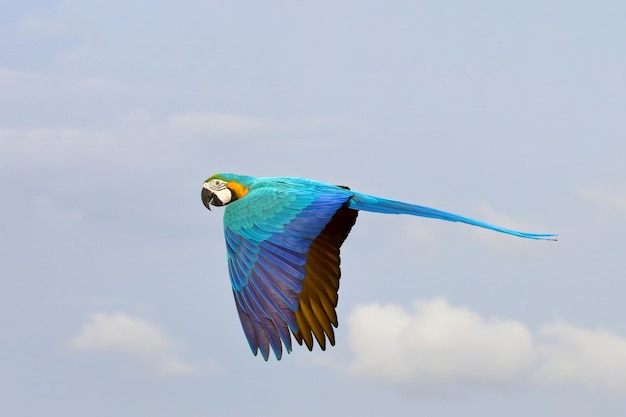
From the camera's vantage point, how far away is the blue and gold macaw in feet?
24.7

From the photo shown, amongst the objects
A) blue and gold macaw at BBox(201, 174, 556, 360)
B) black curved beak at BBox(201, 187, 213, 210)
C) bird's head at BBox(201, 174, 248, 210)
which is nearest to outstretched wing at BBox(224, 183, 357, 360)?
blue and gold macaw at BBox(201, 174, 556, 360)

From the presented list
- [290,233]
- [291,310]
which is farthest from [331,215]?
[291,310]

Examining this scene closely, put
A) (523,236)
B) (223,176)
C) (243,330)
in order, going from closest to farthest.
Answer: (243,330) < (523,236) < (223,176)

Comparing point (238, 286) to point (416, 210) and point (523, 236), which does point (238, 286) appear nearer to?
point (416, 210)

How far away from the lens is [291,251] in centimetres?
762

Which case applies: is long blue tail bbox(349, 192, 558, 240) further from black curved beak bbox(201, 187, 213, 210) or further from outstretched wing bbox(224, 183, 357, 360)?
black curved beak bbox(201, 187, 213, 210)

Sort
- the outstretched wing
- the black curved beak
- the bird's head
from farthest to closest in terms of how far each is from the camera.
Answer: the black curved beak < the bird's head < the outstretched wing

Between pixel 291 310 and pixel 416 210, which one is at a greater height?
pixel 416 210

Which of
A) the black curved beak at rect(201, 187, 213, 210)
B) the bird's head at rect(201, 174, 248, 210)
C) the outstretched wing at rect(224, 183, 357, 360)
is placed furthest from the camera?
the black curved beak at rect(201, 187, 213, 210)

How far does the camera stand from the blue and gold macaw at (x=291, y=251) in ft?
24.7

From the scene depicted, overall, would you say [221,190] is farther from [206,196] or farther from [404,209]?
[404,209]

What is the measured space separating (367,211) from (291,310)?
1314 mm

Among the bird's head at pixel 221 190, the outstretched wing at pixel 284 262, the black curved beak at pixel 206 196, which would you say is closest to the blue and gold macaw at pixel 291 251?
the outstretched wing at pixel 284 262

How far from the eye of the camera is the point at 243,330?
7.52 m
